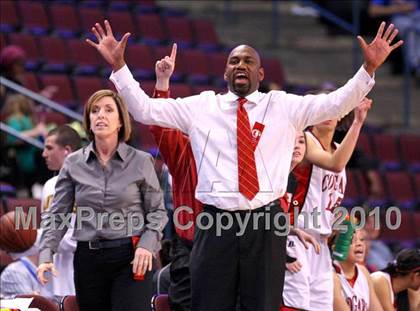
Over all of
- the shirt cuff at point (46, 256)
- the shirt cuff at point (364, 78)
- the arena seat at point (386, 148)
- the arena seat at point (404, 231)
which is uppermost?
the arena seat at point (386, 148)

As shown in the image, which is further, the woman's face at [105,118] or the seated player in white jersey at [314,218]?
the seated player in white jersey at [314,218]

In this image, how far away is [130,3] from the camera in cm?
1499

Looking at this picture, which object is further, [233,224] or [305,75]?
[305,75]

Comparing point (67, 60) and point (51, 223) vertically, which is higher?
point (67, 60)

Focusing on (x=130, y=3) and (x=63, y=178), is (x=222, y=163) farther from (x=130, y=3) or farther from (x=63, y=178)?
(x=130, y=3)

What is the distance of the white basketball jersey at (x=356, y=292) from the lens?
806 centimetres

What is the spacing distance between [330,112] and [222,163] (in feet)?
1.87

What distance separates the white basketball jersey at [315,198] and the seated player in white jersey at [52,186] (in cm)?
136

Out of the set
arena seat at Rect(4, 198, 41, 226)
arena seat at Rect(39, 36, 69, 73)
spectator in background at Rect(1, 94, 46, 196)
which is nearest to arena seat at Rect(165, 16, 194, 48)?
arena seat at Rect(39, 36, 69, 73)

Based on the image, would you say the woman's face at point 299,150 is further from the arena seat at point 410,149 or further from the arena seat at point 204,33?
the arena seat at point 204,33

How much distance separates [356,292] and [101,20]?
267 inches

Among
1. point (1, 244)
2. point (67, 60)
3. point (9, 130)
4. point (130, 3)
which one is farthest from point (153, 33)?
point (1, 244)

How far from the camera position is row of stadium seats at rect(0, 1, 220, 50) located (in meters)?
13.4

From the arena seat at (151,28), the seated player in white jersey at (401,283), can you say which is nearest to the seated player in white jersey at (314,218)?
the seated player in white jersey at (401,283)
